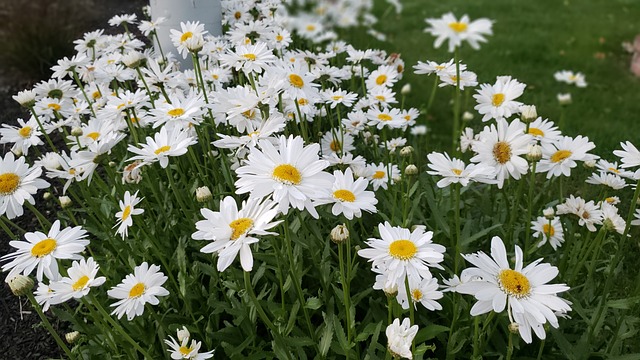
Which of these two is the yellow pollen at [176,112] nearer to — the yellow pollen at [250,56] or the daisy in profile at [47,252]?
the yellow pollen at [250,56]

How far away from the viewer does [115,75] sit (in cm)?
305

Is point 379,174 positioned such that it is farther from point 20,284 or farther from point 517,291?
point 20,284

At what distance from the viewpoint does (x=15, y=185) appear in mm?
1941

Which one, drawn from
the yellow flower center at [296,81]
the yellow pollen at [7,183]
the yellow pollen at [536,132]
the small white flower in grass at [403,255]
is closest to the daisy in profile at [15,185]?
the yellow pollen at [7,183]

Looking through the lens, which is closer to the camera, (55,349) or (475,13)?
(55,349)

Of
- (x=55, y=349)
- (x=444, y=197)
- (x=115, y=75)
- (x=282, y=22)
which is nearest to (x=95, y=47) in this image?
(x=115, y=75)

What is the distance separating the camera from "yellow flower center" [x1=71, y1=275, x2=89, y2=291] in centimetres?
168

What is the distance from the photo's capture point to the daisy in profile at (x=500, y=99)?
2.12 metres

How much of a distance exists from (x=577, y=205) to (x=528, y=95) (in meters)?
3.24

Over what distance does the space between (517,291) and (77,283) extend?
4.19 feet

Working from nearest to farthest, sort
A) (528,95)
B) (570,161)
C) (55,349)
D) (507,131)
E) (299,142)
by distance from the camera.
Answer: (299,142) → (507,131) → (570,161) → (55,349) → (528,95)

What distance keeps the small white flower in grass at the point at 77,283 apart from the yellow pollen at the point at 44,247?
91 mm

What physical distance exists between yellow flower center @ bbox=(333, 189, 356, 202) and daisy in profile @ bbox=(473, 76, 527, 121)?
758mm

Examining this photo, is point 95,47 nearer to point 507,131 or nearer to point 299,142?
point 299,142
